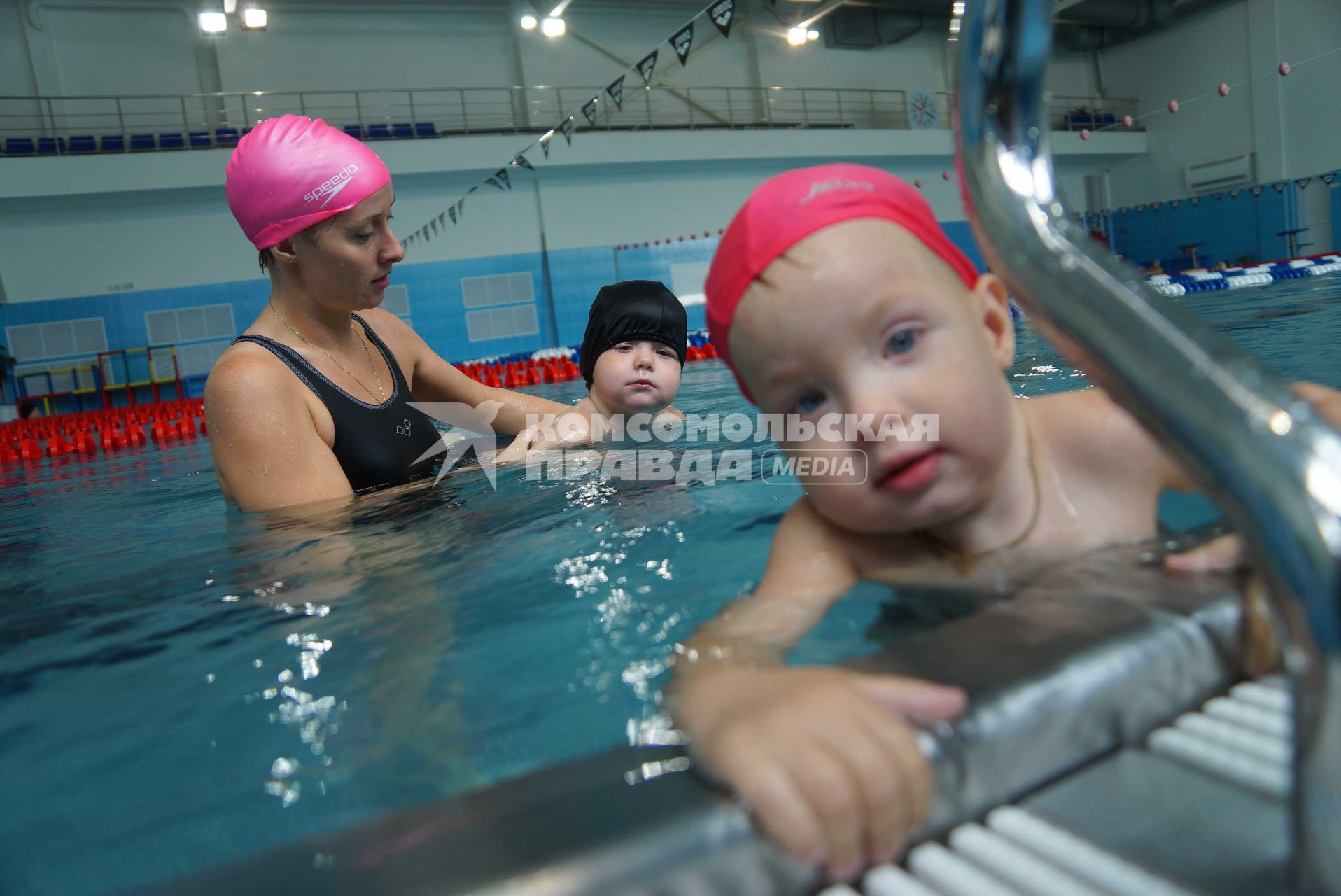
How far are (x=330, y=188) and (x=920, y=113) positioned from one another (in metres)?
17.2

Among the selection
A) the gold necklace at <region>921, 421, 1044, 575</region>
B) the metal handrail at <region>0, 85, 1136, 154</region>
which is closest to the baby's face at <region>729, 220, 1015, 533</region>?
the gold necklace at <region>921, 421, 1044, 575</region>

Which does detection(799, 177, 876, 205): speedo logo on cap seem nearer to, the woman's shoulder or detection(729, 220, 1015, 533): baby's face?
detection(729, 220, 1015, 533): baby's face

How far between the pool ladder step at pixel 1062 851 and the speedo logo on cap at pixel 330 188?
227 centimetres

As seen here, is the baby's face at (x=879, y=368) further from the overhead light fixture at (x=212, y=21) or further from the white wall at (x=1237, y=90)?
the white wall at (x=1237, y=90)

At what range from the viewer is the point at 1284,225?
1647 centimetres

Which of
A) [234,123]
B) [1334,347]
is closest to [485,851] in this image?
[1334,347]

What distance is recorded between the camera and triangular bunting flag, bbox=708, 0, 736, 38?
27.2 feet

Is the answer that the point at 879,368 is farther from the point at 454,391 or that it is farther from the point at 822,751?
the point at 454,391

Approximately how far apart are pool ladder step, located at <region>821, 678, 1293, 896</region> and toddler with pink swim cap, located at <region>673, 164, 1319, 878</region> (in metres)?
0.14

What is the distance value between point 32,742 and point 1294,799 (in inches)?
47.0

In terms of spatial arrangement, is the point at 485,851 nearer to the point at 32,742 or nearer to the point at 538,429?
the point at 32,742

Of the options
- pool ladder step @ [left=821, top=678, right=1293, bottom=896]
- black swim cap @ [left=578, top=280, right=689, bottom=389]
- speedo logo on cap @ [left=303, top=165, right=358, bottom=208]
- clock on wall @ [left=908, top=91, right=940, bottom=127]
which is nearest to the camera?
pool ladder step @ [left=821, top=678, right=1293, bottom=896]

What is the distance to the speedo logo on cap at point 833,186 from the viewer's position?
112cm

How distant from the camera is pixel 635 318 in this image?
9.93ft
